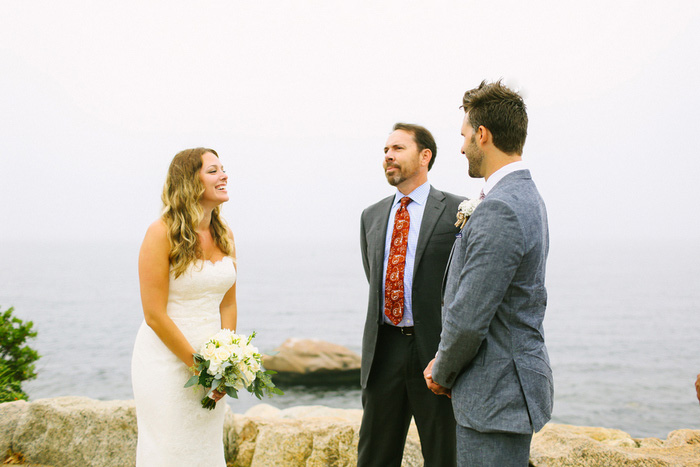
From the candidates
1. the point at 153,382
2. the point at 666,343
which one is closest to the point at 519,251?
the point at 153,382

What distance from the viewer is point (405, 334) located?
3607mm

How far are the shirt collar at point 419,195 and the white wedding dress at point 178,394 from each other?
4.64 ft

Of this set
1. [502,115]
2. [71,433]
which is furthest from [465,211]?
[71,433]

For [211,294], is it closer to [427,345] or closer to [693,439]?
[427,345]

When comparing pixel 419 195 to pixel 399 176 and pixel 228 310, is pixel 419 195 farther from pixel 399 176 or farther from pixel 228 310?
pixel 228 310

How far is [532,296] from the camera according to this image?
7.50ft

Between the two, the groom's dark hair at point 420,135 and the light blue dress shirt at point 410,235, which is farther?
the groom's dark hair at point 420,135

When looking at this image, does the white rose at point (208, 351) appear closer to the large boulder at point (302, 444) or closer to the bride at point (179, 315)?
the bride at point (179, 315)

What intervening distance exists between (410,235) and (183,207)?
1521 millimetres

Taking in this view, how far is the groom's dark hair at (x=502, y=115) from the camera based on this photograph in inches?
95.0

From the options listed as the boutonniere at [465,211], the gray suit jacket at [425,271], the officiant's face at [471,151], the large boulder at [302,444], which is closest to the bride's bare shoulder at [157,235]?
the gray suit jacket at [425,271]

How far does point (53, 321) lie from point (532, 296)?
4888 centimetres

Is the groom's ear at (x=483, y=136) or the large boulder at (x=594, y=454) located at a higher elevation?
the groom's ear at (x=483, y=136)

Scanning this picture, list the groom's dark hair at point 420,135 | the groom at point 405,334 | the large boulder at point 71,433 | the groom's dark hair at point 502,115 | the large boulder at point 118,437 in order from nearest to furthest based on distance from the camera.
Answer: the groom's dark hair at point 502,115 → the groom at point 405,334 → the groom's dark hair at point 420,135 → the large boulder at point 118,437 → the large boulder at point 71,433
